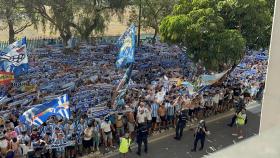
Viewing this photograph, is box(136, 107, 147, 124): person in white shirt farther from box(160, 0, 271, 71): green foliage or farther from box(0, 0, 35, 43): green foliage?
box(0, 0, 35, 43): green foliage

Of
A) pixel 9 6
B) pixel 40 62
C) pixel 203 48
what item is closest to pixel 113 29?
pixel 9 6

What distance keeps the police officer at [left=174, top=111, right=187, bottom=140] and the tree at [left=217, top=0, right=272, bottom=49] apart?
5.46 metres

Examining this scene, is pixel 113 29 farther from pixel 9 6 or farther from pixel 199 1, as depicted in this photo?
pixel 199 1

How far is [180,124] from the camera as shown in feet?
46.3

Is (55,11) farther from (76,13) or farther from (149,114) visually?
(149,114)

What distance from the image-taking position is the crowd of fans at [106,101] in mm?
11539

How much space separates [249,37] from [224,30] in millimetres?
1523

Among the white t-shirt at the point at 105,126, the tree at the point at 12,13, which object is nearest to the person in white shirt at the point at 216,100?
the white t-shirt at the point at 105,126

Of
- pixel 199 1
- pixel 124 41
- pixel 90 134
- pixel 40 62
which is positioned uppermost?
pixel 199 1

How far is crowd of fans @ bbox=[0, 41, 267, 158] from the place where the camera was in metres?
11.5

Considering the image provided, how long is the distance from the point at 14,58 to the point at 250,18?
9.64 m

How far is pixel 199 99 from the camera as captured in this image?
51.1ft

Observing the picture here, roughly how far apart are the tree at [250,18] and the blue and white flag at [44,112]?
29.8 feet

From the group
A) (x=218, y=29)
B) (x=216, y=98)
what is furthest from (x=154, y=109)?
(x=218, y=29)
